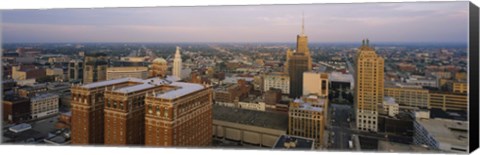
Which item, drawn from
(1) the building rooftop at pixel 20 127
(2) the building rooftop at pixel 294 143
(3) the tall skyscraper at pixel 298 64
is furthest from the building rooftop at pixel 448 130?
(1) the building rooftop at pixel 20 127

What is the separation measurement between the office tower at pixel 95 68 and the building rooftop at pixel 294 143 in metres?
2.30

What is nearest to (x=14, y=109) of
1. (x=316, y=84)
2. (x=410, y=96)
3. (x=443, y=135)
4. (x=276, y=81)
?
(x=276, y=81)

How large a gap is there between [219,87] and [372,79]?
1.80 m

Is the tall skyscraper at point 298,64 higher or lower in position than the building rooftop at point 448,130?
higher

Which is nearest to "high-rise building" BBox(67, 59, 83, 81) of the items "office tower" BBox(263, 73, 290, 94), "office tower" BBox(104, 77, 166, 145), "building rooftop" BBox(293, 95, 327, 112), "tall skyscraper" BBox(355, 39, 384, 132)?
"office tower" BBox(104, 77, 166, 145)

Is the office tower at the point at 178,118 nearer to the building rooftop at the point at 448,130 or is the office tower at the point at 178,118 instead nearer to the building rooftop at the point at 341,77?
the building rooftop at the point at 341,77

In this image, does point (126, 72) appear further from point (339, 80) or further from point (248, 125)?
point (339, 80)

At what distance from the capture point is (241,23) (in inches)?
167

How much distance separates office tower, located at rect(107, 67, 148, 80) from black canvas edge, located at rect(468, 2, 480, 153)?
11.8 ft

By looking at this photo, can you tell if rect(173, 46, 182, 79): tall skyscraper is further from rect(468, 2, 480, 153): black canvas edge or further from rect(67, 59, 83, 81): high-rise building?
rect(468, 2, 480, 153): black canvas edge

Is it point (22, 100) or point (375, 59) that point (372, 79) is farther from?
point (22, 100)

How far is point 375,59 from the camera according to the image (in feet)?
13.5

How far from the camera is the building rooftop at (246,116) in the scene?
4.38 meters

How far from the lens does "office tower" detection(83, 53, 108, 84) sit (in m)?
4.59
